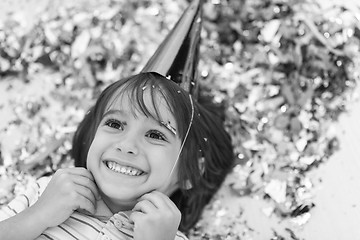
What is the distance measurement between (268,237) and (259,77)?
1.61ft

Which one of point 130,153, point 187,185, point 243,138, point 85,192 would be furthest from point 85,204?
point 243,138

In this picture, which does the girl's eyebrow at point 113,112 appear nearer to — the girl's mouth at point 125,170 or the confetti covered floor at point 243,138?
the girl's mouth at point 125,170

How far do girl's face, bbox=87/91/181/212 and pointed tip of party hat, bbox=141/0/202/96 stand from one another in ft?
0.37

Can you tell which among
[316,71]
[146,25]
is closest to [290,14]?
[316,71]

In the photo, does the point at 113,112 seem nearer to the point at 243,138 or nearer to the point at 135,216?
the point at 135,216

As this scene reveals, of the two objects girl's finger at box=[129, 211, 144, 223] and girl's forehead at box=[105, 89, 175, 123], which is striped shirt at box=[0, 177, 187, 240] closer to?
girl's finger at box=[129, 211, 144, 223]

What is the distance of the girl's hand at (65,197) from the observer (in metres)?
1.24

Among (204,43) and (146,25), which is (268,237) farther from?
(146,25)

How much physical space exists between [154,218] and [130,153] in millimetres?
131

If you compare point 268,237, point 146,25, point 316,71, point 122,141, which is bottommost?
point 268,237

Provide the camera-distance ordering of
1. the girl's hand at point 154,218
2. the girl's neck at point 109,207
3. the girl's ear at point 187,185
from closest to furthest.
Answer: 1. the girl's hand at point 154,218
2. the girl's neck at point 109,207
3. the girl's ear at point 187,185

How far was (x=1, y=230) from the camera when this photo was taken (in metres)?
1.22

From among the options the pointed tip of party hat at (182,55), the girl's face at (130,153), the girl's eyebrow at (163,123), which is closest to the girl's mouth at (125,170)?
the girl's face at (130,153)

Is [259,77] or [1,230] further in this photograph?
[259,77]
